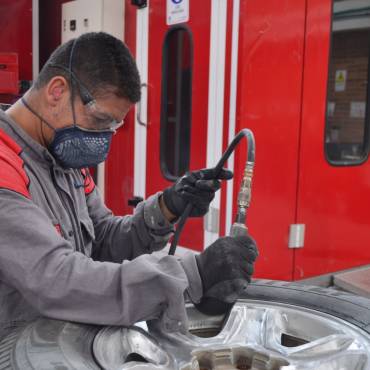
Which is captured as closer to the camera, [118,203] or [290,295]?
[290,295]

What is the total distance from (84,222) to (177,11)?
71.7 inches

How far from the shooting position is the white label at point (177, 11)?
3.00 metres

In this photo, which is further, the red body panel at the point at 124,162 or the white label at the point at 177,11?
the red body panel at the point at 124,162

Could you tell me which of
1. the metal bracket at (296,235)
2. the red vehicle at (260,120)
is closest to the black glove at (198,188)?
the red vehicle at (260,120)

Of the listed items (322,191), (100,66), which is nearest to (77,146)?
(100,66)

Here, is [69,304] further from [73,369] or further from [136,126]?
[136,126]

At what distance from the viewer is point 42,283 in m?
1.17

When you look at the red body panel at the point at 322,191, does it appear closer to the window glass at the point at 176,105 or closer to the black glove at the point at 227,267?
the window glass at the point at 176,105

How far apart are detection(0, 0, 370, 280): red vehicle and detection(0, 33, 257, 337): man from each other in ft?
3.17

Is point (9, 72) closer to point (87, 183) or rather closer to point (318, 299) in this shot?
point (87, 183)

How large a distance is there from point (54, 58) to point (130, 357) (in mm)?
861

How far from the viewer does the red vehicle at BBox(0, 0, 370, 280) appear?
2689mm

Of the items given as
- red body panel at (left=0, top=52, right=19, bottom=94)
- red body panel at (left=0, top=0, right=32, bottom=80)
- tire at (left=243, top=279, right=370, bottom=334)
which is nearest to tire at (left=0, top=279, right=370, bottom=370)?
tire at (left=243, top=279, right=370, bottom=334)

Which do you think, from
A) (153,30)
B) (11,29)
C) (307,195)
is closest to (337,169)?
(307,195)
